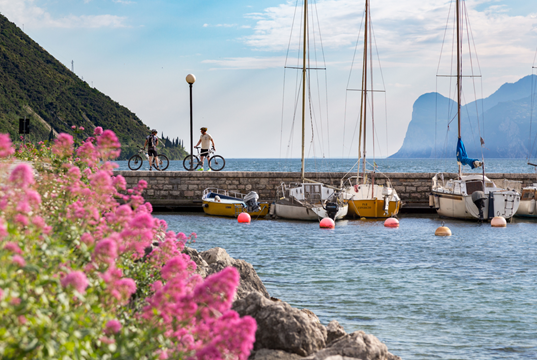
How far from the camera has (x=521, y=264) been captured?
42.1 ft

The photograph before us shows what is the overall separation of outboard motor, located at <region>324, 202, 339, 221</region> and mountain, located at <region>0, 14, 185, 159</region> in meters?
71.5

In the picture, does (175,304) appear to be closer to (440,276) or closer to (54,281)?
(54,281)

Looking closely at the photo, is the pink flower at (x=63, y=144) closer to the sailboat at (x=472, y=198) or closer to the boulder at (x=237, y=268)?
the boulder at (x=237, y=268)

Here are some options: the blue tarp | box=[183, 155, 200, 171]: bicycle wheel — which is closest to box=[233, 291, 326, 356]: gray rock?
box=[183, 155, 200, 171]: bicycle wheel

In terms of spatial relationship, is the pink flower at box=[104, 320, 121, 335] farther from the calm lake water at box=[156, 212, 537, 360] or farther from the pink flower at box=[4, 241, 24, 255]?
the calm lake water at box=[156, 212, 537, 360]

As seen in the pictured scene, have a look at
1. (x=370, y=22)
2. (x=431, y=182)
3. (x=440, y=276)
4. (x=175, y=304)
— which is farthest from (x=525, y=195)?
(x=175, y=304)

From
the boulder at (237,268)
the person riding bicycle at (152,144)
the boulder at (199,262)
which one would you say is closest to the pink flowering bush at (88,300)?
the boulder at (199,262)

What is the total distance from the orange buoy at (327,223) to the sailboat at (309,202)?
3.85 feet

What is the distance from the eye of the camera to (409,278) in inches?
432

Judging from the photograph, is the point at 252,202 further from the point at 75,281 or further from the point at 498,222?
the point at 75,281

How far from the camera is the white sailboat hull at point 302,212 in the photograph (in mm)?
21188

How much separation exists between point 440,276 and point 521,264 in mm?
2970

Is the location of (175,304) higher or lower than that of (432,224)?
higher

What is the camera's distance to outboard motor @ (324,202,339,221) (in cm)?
2102
